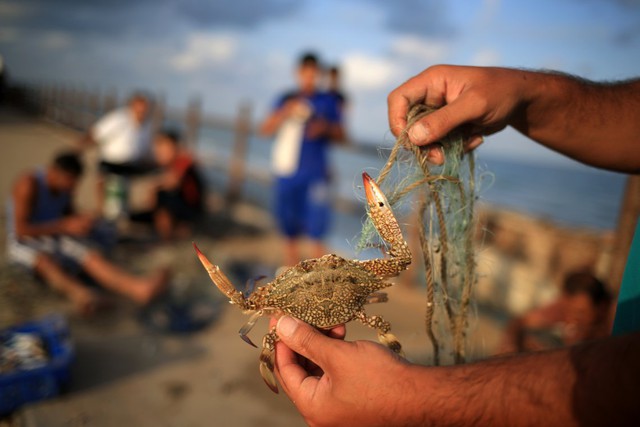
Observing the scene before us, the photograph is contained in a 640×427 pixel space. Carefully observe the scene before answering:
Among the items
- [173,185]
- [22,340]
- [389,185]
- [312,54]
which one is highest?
[312,54]

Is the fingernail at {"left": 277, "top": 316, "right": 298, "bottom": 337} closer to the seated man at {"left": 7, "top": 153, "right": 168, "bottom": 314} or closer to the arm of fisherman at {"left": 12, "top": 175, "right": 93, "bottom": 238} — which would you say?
the seated man at {"left": 7, "top": 153, "right": 168, "bottom": 314}

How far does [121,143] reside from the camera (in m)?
7.59

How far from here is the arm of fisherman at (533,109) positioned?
1595 millimetres

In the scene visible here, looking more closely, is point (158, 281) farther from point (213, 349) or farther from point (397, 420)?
point (397, 420)

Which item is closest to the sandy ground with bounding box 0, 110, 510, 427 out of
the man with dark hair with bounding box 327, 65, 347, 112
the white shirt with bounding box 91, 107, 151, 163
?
the white shirt with bounding box 91, 107, 151, 163

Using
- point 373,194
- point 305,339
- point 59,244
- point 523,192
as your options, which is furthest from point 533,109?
point 523,192

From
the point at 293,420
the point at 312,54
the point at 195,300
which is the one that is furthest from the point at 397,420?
the point at 312,54

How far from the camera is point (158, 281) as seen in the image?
5.14 metres

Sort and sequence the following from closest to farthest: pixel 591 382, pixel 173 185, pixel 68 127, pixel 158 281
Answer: pixel 591 382 < pixel 158 281 < pixel 173 185 < pixel 68 127

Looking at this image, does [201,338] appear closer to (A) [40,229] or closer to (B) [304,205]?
(B) [304,205]

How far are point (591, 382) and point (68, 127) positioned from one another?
2852 cm

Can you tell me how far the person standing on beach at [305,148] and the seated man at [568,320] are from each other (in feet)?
9.30

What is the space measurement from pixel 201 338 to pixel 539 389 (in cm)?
409

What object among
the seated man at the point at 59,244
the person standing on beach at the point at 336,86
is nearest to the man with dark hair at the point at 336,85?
the person standing on beach at the point at 336,86
